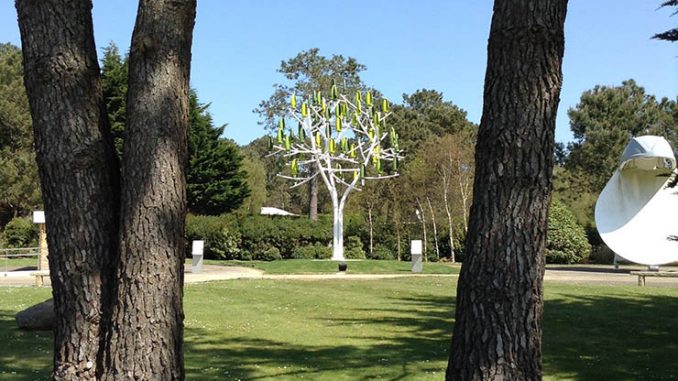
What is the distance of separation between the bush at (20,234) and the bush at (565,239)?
2523cm

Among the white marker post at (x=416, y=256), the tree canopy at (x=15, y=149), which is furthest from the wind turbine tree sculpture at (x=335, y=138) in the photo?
the tree canopy at (x=15, y=149)

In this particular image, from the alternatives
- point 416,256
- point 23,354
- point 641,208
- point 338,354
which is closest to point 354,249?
point 416,256

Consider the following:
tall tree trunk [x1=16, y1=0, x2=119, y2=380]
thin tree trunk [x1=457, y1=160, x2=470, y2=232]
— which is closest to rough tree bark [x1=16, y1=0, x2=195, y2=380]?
tall tree trunk [x1=16, y1=0, x2=119, y2=380]

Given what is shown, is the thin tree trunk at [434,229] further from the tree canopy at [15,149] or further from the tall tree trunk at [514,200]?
the tall tree trunk at [514,200]

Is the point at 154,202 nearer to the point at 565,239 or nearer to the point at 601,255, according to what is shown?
the point at 565,239

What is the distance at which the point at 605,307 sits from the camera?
14969mm

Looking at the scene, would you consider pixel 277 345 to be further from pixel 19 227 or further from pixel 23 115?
pixel 23 115

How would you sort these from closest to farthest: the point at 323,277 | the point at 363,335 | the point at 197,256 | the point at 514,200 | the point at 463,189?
the point at 514,200 < the point at 363,335 < the point at 323,277 < the point at 197,256 < the point at 463,189

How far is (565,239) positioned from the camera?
113 feet

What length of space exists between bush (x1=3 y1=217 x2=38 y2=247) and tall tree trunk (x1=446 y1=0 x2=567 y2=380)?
35.7 m

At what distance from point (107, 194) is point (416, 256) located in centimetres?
2157

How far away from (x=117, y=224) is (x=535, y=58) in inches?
90.1

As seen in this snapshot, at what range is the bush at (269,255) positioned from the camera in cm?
3362

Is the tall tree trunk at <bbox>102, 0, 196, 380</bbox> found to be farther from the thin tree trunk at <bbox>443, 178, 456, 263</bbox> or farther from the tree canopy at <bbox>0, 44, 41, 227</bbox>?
the tree canopy at <bbox>0, 44, 41, 227</bbox>
